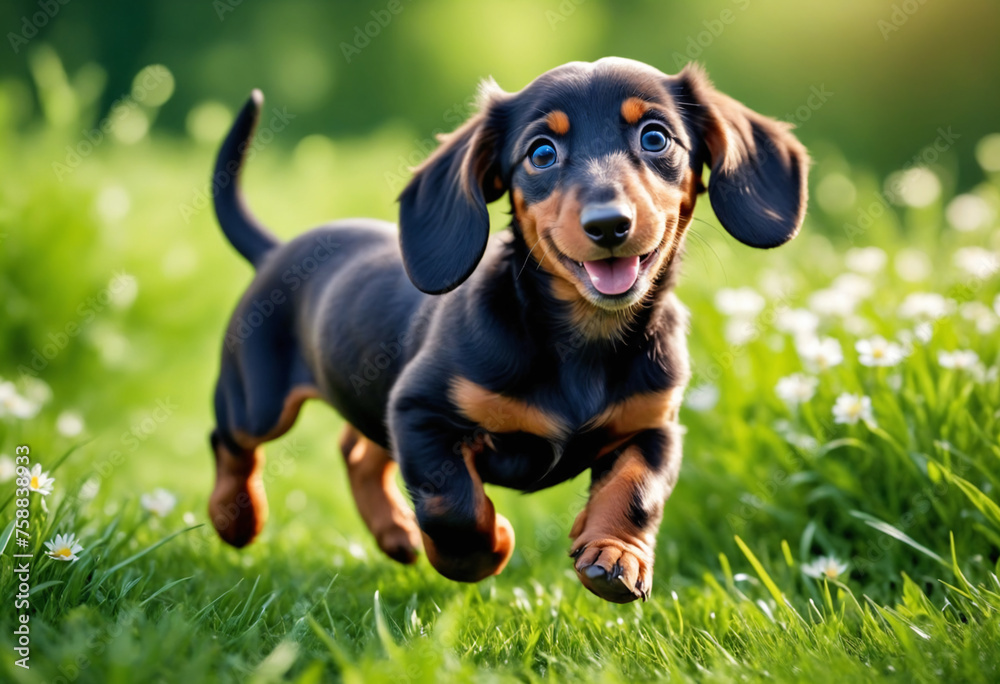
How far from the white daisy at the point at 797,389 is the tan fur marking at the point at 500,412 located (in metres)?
1.20

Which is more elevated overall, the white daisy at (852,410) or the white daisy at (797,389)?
the white daisy at (852,410)

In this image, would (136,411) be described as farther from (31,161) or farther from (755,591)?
(755,591)

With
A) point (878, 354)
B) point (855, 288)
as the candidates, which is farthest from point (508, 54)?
point (878, 354)

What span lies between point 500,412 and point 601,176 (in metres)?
0.60

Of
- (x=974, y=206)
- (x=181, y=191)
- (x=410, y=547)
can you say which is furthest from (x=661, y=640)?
(x=181, y=191)

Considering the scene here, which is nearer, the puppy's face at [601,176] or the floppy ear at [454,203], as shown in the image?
the puppy's face at [601,176]

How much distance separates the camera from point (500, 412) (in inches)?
92.7

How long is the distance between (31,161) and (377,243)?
3269mm

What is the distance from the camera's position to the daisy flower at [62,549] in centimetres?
220

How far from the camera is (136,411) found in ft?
17.5

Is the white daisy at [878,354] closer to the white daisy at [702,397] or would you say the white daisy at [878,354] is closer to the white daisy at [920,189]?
the white daisy at [702,397]

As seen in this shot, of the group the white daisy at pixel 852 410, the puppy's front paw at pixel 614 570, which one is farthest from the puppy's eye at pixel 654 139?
the white daisy at pixel 852 410

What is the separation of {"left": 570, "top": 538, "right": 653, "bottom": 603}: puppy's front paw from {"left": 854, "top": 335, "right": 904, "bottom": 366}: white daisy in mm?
1194

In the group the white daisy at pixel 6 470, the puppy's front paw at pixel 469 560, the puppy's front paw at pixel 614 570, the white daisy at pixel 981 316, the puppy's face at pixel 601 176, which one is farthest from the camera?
the white daisy at pixel 981 316
